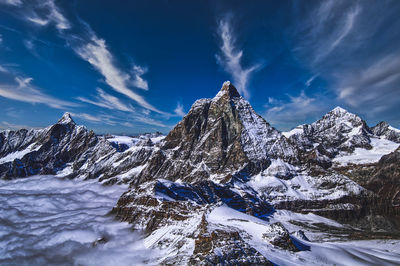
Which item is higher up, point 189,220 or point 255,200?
point 255,200

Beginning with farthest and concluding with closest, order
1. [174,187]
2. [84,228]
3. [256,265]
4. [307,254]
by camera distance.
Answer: [174,187]
[84,228]
[307,254]
[256,265]

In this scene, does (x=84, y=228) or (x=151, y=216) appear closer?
(x=151, y=216)

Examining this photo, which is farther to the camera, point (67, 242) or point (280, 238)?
point (67, 242)

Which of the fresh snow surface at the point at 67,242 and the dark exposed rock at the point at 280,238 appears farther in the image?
the fresh snow surface at the point at 67,242

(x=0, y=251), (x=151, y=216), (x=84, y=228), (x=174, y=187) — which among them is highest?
(x=174, y=187)

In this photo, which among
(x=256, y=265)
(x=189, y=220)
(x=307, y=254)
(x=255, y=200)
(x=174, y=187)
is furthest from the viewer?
(x=255, y=200)

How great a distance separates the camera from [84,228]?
113875mm

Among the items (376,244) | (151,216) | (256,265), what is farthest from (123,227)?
(376,244)

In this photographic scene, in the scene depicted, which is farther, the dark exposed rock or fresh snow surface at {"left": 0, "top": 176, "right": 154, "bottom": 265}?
fresh snow surface at {"left": 0, "top": 176, "right": 154, "bottom": 265}

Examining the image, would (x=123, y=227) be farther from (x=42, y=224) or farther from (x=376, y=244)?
(x=376, y=244)

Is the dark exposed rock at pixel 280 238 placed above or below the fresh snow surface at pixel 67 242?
above

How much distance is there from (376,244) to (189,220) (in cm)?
7895

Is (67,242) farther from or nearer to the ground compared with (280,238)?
nearer to the ground

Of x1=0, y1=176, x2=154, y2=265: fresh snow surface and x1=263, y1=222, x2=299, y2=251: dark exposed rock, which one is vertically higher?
x1=263, y1=222, x2=299, y2=251: dark exposed rock
